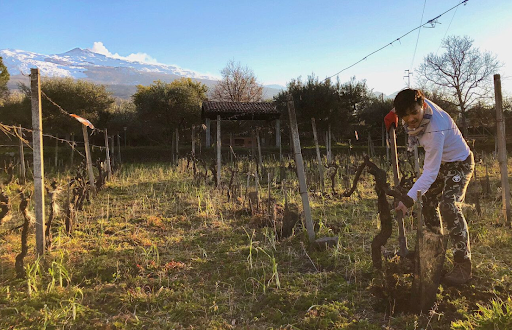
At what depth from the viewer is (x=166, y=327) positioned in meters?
2.17

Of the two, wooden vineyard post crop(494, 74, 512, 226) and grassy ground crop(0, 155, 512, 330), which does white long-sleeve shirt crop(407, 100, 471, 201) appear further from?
wooden vineyard post crop(494, 74, 512, 226)

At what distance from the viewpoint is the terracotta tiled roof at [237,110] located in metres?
18.4

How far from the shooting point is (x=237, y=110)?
19.0m

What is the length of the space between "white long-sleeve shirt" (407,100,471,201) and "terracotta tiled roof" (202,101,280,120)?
52.0ft

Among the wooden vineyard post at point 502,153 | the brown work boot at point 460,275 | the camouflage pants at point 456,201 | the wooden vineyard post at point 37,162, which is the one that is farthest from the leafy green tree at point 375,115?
the wooden vineyard post at point 37,162

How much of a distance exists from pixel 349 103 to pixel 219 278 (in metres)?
20.4

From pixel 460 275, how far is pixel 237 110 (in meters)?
17.1

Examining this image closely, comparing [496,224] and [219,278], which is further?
[496,224]

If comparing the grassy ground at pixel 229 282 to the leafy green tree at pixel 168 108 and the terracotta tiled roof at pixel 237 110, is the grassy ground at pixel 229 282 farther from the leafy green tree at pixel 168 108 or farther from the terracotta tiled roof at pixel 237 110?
the terracotta tiled roof at pixel 237 110

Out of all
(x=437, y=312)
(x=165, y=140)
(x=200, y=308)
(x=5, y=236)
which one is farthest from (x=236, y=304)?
(x=165, y=140)

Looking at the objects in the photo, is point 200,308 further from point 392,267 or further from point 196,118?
point 196,118

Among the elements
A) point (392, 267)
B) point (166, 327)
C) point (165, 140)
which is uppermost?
point (165, 140)

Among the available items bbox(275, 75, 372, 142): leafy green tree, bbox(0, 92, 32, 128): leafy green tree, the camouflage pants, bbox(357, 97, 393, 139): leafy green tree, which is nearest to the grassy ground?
the camouflage pants

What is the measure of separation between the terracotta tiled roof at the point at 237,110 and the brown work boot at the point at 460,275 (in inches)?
630
